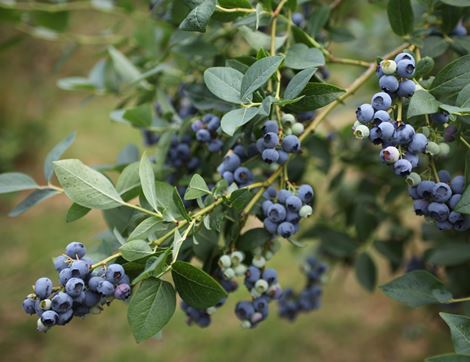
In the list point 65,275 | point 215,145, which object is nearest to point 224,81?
point 215,145

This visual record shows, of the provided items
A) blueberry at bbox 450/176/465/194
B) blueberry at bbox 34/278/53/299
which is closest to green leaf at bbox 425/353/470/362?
blueberry at bbox 450/176/465/194

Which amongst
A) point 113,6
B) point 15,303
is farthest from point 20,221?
point 113,6

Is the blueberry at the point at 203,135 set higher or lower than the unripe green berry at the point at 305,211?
higher

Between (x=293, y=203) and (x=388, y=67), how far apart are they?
0.84ft

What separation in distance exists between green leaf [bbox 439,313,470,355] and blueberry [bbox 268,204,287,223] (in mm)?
280

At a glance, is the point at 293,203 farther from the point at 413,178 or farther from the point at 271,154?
the point at 413,178

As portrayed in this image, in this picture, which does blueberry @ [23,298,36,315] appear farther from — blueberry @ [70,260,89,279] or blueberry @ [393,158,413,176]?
blueberry @ [393,158,413,176]

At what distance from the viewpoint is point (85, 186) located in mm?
843

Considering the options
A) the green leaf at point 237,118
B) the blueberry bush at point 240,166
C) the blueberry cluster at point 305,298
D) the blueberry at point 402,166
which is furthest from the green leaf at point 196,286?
the blueberry cluster at point 305,298

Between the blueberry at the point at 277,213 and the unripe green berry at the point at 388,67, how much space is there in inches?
10.6

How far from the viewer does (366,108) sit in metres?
0.75

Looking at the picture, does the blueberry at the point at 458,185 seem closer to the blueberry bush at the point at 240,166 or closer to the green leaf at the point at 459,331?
the blueberry bush at the point at 240,166

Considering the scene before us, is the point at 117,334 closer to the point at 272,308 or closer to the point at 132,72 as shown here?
the point at 272,308

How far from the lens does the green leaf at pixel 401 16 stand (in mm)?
1017
